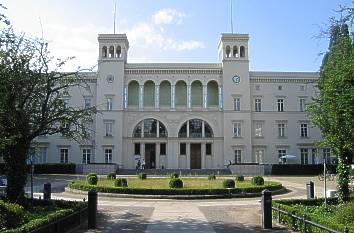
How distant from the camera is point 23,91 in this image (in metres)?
15.8

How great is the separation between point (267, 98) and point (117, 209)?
43019 mm

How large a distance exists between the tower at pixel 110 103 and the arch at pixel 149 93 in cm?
348

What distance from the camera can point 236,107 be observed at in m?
58.0

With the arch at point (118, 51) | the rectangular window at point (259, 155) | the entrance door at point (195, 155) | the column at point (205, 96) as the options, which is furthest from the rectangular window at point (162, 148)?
the arch at point (118, 51)

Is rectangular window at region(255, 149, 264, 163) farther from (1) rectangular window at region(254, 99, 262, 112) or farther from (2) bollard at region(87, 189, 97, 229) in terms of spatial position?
(2) bollard at region(87, 189, 97, 229)

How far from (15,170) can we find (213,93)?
45.2m

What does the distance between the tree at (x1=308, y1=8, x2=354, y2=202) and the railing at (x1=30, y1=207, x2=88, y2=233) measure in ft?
30.6

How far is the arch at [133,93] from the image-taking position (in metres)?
59.2

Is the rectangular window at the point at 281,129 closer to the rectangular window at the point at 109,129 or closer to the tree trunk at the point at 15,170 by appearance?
the rectangular window at the point at 109,129

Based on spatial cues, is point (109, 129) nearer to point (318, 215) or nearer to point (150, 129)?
point (150, 129)

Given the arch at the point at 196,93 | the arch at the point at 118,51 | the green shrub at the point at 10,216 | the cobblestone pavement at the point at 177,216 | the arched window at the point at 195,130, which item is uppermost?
the arch at the point at 118,51

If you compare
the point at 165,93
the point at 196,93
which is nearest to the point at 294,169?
the point at 196,93

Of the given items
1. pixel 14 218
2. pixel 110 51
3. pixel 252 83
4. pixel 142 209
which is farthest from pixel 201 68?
pixel 14 218

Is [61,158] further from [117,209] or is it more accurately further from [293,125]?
[117,209]
